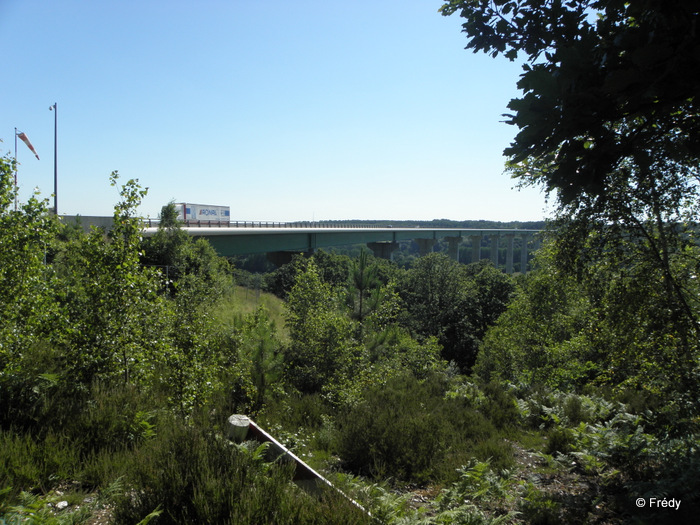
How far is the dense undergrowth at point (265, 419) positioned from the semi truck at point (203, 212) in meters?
37.0

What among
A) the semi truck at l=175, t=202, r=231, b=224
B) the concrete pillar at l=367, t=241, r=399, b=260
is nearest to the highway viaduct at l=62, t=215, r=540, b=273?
the concrete pillar at l=367, t=241, r=399, b=260

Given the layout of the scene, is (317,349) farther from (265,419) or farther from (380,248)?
(380,248)

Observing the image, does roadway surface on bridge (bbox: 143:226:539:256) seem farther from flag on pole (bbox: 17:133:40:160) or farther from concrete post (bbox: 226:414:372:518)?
concrete post (bbox: 226:414:372:518)

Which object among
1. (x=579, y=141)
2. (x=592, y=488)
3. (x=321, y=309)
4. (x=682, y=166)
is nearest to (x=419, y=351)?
(x=321, y=309)

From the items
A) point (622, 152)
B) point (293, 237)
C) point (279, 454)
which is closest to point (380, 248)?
point (293, 237)

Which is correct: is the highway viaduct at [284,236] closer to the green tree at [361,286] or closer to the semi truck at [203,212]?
the semi truck at [203,212]

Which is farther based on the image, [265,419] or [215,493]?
[265,419]

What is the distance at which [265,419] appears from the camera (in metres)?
8.80

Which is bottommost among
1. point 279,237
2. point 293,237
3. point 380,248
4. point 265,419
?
point 265,419

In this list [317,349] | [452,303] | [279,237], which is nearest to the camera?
[317,349]

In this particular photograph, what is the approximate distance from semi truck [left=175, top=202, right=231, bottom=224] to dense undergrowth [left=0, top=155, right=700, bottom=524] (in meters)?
37.0

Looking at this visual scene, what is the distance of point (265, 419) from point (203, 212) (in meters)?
44.1

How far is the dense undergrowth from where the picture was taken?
386cm

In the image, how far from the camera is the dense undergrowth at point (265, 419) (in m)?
3.86
